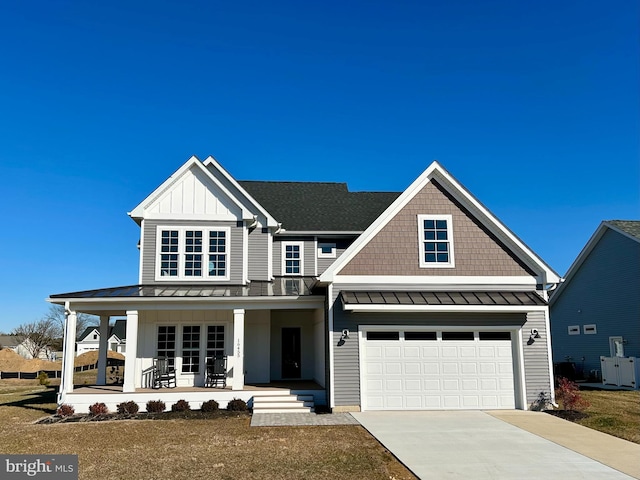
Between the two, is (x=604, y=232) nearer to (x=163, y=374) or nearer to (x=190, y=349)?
(x=190, y=349)

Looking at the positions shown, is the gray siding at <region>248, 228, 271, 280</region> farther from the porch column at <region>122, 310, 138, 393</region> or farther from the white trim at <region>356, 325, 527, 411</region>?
the white trim at <region>356, 325, 527, 411</region>

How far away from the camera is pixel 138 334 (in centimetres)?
1820

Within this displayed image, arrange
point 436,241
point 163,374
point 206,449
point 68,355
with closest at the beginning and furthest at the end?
point 206,449 < point 436,241 < point 68,355 < point 163,374

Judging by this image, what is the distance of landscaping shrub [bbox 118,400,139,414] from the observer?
15297mm

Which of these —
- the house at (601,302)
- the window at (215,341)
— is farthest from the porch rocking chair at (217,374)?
the house at (601,302)

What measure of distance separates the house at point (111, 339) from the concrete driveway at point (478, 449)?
198 ft

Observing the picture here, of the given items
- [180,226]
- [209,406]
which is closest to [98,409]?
[209,406]

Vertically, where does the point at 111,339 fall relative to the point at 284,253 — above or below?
below

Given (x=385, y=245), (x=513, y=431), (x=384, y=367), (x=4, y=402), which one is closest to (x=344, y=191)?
(x=385, y=245)

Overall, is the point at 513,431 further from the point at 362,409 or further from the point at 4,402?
the point at 4,402

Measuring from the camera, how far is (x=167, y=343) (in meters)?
18.3

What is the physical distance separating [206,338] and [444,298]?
8.51 metres

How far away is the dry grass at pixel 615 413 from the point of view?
40.8 feet

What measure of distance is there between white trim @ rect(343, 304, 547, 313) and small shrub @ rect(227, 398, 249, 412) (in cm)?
434
